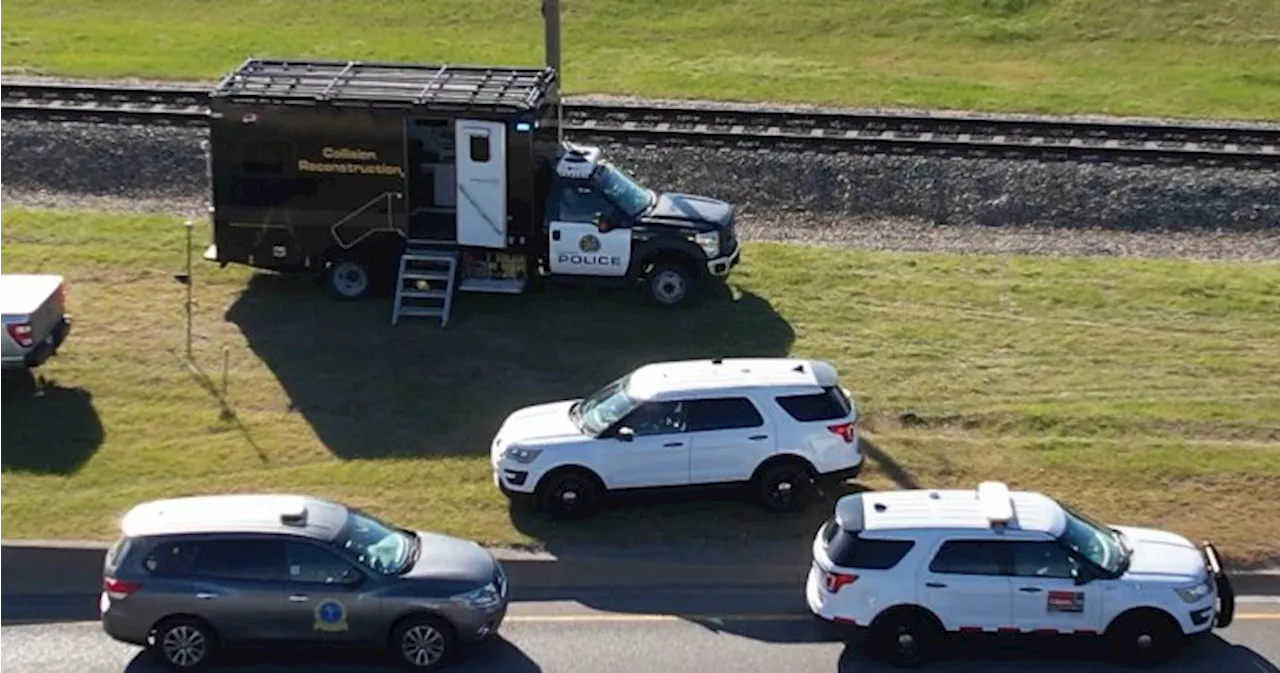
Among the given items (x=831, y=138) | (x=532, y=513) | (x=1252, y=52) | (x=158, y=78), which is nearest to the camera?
(x=532, y=513)

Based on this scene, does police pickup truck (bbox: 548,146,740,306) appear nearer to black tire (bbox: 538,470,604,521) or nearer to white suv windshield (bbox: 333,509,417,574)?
black tire (bbox: 538,470,604,521)

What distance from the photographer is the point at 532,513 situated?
856 inches

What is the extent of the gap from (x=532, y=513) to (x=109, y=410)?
5.83 metres

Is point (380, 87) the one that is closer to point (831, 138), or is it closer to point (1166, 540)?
point (831, 138)

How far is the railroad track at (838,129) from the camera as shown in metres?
33.4

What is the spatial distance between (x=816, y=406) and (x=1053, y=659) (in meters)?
4.09

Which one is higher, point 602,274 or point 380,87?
point 380,87

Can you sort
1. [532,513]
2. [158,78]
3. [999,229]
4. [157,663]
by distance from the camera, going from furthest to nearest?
[158,78] < [999,229] < [532,513] < [157,663]

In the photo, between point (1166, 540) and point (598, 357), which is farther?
point (598, 357)

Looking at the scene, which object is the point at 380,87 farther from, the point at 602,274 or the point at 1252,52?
the point at 1252,52

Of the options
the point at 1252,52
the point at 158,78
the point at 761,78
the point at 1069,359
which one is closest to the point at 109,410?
the point at 1069,359

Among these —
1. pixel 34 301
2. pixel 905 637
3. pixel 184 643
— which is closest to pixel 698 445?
pixel 905 637

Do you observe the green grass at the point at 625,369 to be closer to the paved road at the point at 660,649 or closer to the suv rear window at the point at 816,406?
the suv rear window at the point at 816,406

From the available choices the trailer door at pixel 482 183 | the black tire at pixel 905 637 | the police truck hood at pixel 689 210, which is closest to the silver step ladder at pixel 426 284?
the trailer door at pixel 482 183
